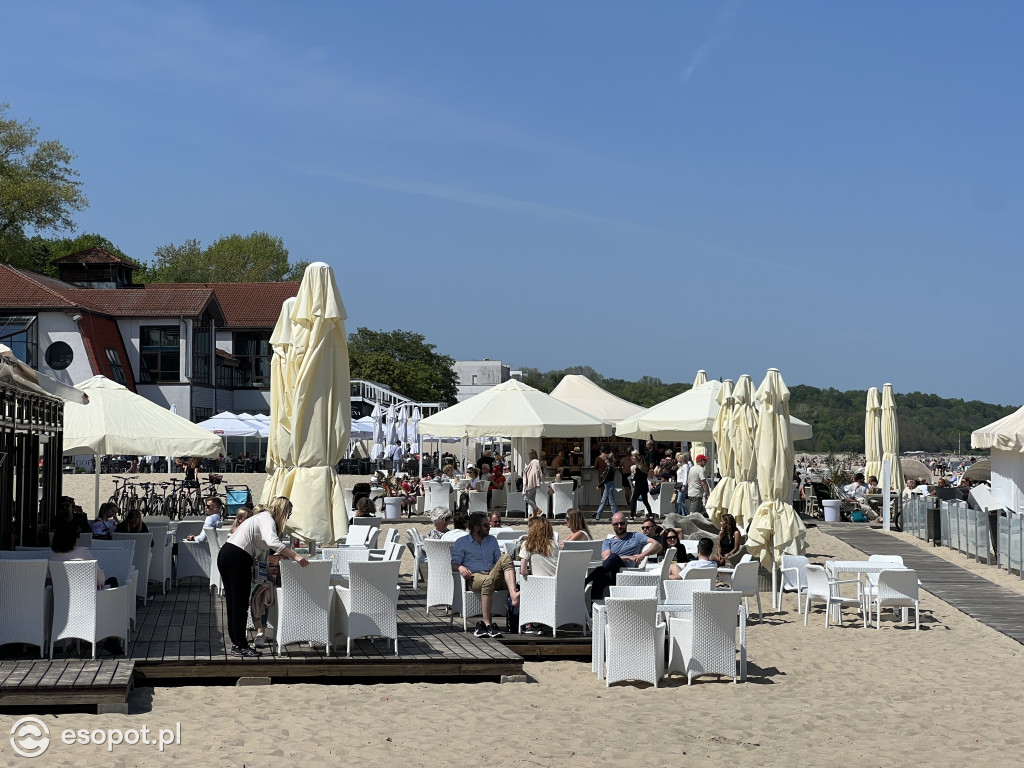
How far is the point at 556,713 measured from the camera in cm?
777

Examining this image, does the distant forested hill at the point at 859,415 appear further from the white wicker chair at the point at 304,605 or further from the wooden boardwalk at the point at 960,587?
the white wicker chair at the point at 304,605

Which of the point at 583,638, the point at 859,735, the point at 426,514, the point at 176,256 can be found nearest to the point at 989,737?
the point at 859,735

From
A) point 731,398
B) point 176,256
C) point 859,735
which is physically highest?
point 176,256

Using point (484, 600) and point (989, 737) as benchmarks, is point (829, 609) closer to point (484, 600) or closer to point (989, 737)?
point (484, 600)

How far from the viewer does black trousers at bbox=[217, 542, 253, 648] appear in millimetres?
8695

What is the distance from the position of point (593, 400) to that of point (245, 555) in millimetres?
20116

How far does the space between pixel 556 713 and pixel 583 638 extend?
2.11 meters

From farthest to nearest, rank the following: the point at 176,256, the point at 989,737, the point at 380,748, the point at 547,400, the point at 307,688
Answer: the point at 176,256 < the point at 547,400 < the point at 307,688 < the point at 989,737 < the point at 380,748

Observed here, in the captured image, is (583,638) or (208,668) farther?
(583,638)

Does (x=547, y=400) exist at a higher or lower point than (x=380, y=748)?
higher

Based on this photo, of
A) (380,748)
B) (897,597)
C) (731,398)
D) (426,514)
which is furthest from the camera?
(426,514)

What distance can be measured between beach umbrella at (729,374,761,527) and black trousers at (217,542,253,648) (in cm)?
853

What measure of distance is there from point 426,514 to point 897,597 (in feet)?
43.4

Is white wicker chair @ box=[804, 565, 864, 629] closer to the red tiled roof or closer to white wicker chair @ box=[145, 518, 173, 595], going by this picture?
white wicker chair @ box=[145, 518, 173, 595]
